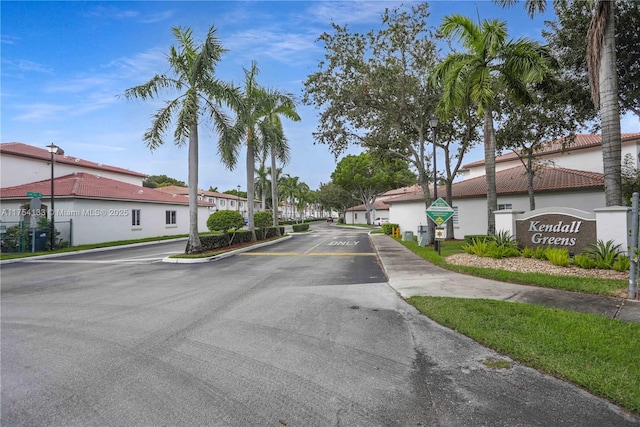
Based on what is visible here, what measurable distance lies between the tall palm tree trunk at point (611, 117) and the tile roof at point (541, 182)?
9.63 m

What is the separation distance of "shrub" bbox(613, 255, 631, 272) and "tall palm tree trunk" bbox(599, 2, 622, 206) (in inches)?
91.4

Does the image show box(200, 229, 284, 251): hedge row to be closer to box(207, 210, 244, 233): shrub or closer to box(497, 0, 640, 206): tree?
box(207, 210, 244, 233): shrub

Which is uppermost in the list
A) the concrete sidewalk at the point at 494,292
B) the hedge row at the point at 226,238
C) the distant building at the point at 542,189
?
the distant building at the point at 542,189

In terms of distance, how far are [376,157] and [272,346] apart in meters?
19.9

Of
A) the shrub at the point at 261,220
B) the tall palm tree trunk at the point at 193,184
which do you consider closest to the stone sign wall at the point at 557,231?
the tall palm tree trunk at the point at 193,184

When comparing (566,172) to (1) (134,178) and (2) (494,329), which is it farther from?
(1) (134,178)

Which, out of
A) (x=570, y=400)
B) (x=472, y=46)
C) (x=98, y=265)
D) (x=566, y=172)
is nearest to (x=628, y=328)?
(x=570, y=400)

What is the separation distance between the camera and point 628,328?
185 inches

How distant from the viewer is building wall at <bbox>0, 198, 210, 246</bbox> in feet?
69.4

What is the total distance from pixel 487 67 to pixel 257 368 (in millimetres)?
14428

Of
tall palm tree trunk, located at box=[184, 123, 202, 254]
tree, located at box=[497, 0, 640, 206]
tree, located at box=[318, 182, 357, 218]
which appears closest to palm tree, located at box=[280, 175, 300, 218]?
tree, located at box=[318, 182, 357, 218]

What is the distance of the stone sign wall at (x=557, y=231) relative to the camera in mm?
9578

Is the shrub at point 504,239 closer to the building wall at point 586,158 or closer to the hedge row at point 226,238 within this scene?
the hedge row at point 226,238

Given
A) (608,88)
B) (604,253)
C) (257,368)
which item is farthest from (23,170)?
(608,88)
